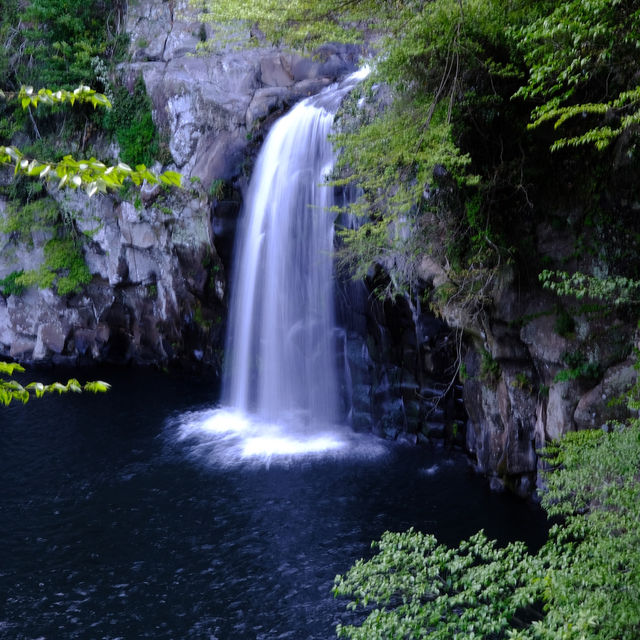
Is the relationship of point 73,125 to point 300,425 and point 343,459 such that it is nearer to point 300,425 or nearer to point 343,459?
point 300,425

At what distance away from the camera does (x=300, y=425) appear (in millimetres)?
15492

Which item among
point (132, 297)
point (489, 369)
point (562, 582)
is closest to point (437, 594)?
point (562, 582)

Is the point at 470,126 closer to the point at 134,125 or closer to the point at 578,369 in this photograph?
the point at 578,369

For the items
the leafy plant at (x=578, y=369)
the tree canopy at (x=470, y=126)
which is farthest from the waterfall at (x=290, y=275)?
the leafy plant at (x=578, y=369)

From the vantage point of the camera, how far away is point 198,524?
1094 centimetres

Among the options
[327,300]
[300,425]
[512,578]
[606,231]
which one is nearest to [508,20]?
[606,231]

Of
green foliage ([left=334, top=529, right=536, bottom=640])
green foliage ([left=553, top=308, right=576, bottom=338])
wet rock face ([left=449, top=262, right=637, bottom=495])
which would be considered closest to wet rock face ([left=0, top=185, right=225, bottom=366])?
wet rock face ([left=449, top=262, right=637, bottom=495])

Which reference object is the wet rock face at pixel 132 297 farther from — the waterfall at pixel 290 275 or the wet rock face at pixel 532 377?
the wet rock face at pixel 532 377

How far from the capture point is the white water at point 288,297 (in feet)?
48.3

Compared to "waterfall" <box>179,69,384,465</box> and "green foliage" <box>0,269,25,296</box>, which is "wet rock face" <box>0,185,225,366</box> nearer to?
"green foliage" <box>0,269,25,296</box>

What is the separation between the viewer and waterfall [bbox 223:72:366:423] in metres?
14.9

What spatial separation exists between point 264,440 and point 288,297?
363cm

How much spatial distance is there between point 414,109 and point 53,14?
50.4ft

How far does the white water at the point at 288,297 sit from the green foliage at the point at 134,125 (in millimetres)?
4410
